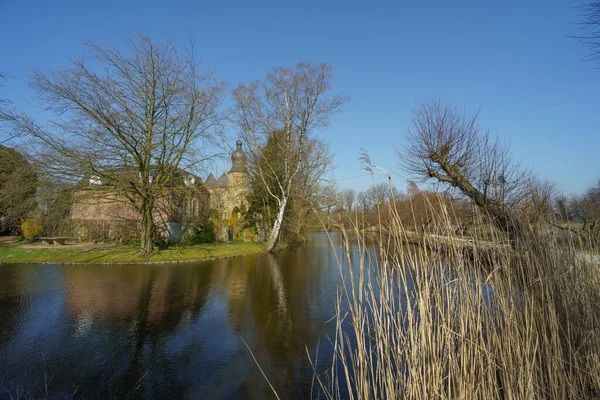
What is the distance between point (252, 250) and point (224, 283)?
910cm

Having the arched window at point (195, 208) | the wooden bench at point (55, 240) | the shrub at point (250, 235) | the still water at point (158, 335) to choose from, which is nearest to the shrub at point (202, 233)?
the arched window at point (195, 208)

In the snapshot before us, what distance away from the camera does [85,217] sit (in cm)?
2052

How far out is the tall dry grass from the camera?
2.10 meters

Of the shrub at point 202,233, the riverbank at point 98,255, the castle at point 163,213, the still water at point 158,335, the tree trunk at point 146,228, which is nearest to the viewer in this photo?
the still water at point 158,335

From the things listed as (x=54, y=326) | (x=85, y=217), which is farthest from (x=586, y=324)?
(x=85, y=217)

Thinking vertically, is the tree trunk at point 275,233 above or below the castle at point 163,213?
below

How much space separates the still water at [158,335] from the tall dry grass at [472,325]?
0.78m

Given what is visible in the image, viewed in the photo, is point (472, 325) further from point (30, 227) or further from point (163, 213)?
point (30, 227)

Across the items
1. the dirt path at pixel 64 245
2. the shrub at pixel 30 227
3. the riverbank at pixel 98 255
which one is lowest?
the riverbank at pixel 98 255

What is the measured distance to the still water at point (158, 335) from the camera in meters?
3.93

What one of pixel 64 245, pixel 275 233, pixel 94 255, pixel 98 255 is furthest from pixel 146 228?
pixel 275 233

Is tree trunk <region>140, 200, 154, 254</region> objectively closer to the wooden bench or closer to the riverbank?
the riverbank

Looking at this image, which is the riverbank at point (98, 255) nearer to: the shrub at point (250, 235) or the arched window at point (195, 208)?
the arched window at point (195, 208)

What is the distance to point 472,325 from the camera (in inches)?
88.7
